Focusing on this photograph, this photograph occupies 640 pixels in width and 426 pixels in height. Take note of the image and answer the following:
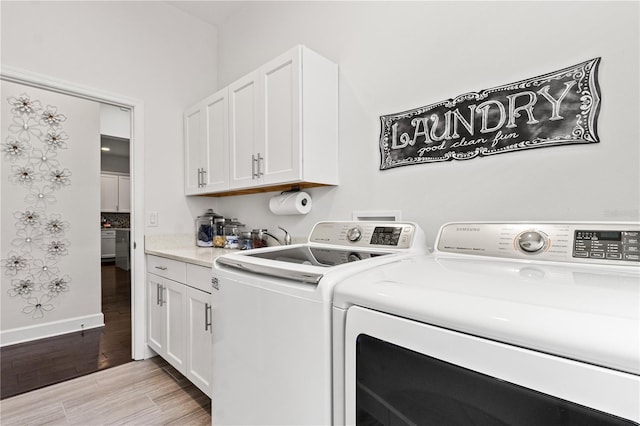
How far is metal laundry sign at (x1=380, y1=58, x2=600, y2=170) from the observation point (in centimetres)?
109

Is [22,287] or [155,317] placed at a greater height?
[22,287]

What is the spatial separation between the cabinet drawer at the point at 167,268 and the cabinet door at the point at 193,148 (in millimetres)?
593

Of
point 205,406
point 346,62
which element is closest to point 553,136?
point 346,62

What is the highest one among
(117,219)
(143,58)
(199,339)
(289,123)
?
(143,58)

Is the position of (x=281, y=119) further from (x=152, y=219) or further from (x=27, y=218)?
(x=27, y=218)

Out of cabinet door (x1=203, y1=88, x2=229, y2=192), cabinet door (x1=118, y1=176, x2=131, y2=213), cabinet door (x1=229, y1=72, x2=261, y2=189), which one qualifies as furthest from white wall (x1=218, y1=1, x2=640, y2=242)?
cabinet door (x1=118, y1=176, x2=131, y2=213)

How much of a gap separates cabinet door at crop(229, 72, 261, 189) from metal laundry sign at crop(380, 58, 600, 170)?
0.83m

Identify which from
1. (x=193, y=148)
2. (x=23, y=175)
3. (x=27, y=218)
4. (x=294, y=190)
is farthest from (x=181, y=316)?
Result: (x=23, y=175)

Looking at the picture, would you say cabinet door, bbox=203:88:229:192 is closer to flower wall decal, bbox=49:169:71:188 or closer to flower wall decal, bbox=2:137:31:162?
flower wall decal, bbox=49:169:71:188

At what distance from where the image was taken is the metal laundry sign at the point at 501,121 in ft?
3.57

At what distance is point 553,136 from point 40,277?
3.88m

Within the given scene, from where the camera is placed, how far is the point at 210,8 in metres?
2.59

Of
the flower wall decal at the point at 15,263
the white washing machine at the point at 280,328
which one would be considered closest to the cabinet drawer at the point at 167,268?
the white washing machine at the point at 280,328

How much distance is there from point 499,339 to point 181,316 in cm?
185
